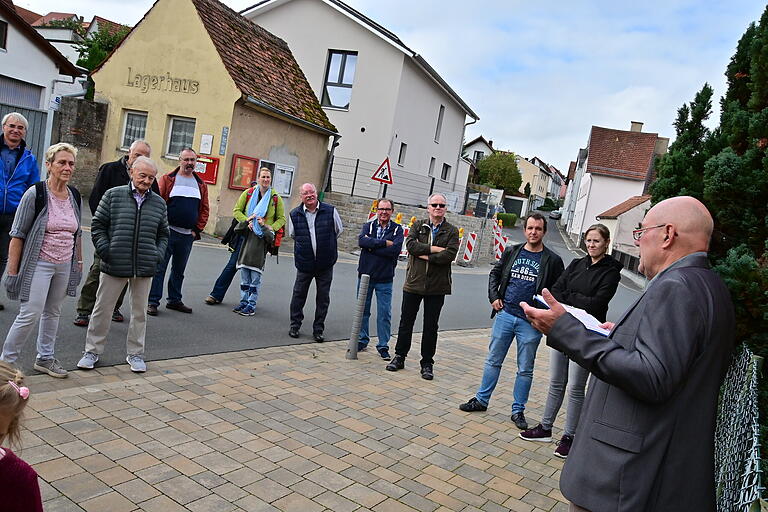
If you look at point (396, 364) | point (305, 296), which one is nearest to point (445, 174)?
point (305, 296)

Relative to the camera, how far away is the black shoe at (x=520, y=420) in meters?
6.15

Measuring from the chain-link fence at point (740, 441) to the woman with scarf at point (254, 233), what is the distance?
21.2ft

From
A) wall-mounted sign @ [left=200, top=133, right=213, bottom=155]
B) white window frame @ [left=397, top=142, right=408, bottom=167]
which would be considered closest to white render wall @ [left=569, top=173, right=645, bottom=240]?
white window frame @ [left=397, top=142, right=408, bottom=167]

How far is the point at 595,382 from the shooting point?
8.82 ft

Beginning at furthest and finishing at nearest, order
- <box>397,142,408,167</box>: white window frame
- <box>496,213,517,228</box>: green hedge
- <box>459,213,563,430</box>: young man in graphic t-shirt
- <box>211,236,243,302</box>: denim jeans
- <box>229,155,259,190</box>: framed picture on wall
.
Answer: <box>496,213,517,228</box>: green hedge < <box>397,142,408,167</box>: white window frame < <box>229,155,259,190</box>: framed picture on wall < <box>211,236,243,302</box>: denim jeans < <box>459,213,563,430</box>: young man in graphic t-shirt

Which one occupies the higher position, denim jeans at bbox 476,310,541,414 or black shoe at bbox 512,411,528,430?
denim jeans at bbox 476,310,541,414

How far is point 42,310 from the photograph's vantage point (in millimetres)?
5262

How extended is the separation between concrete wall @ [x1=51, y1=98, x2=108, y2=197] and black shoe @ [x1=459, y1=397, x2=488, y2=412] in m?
15.2

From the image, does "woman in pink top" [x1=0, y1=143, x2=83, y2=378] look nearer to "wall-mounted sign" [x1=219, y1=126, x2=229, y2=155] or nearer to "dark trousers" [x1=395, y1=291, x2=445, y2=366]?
"dark trousers" [x1=395, y1=291, x2=445, y2=366]

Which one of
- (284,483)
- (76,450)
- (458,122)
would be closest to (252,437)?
(284,483)

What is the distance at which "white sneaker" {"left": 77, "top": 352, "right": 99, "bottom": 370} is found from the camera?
563 cm

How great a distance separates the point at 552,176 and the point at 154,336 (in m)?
119

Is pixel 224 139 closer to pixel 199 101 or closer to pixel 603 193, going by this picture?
pixel 199 101

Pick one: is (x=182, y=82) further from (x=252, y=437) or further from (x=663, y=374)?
(x=663, y=374)
